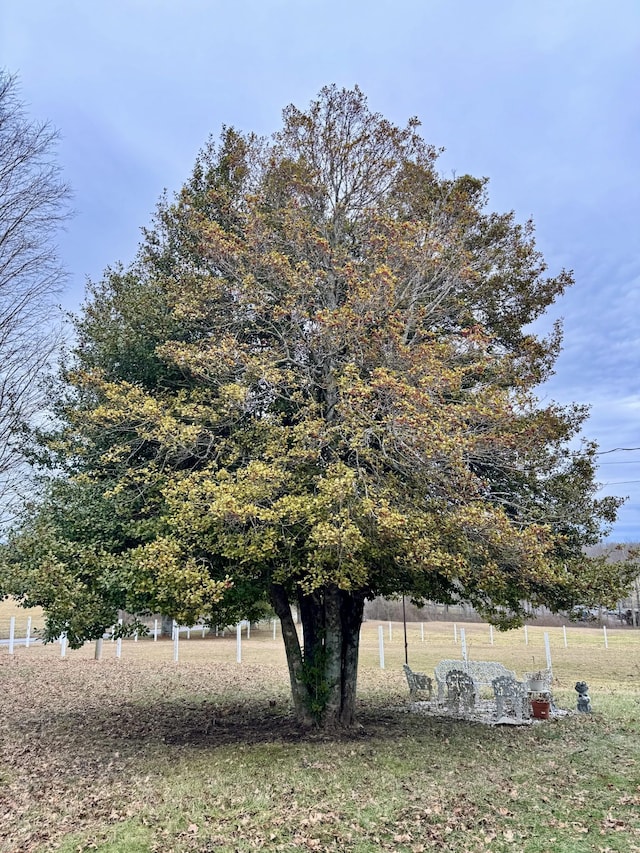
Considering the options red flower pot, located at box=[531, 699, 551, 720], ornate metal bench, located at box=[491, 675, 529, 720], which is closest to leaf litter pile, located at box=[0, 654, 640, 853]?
red flower pot, located at box=[531, 699, 551, 720]

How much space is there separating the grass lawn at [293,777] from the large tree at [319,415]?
1829 millimetres

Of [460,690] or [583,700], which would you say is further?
[583,700]

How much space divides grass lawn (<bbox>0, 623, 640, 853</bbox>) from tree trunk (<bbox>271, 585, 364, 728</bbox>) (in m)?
0.44

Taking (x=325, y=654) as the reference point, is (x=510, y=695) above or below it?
below

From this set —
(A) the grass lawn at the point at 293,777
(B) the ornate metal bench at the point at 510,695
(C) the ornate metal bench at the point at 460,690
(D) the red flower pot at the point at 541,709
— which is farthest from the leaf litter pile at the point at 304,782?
(C) the ornate metal bench at the point at 460,690

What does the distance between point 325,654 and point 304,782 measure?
2.82 m

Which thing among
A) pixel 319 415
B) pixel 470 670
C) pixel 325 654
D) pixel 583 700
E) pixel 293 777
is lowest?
pixel 583 700

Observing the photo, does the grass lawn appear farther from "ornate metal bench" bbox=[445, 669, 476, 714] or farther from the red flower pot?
"ornate metal bench" bbox=[445, 669, 476, 714]

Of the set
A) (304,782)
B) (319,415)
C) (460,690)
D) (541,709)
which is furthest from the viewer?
(460,690)

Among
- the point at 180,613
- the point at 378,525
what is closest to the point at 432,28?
the point at 378,525

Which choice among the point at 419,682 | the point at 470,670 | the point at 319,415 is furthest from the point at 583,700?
the point at 319,415

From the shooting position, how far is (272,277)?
32.1ft

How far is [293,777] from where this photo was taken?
7547 millimetres

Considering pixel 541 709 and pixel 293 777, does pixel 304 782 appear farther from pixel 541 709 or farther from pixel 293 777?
pixel 541 709
